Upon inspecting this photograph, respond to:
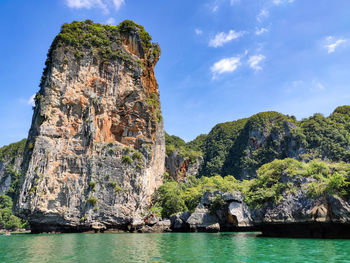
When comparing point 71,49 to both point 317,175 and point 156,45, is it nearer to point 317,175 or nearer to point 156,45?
point 156,45

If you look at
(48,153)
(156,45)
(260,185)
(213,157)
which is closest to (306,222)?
(260,185)

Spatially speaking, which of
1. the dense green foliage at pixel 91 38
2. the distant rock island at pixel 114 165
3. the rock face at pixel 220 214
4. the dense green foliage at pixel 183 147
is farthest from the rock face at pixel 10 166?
the rock face at pixel 220 214

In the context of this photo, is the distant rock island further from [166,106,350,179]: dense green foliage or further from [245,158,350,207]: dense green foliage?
[166,106,350,179]: dense green foliage

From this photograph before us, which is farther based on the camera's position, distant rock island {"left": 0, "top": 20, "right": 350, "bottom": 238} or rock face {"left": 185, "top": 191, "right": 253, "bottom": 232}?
rock face {"left": 185, "top": 191, "right": 253, "bottom": 232}

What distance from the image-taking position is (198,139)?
119250mm

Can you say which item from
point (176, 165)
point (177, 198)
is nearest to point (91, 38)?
point (177, 198)

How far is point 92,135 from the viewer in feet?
134

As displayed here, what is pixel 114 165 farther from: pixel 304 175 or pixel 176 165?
pixel 176 165

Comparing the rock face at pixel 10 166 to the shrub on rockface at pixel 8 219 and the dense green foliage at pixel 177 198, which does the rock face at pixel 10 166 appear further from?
the dense green foliage at pixel 177 198

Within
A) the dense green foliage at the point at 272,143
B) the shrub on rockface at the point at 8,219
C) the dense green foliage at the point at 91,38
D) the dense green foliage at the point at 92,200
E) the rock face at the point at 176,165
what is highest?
the dense green foliage at the point at 91,38

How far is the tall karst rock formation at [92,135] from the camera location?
3628cm

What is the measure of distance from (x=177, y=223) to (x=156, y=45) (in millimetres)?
35754

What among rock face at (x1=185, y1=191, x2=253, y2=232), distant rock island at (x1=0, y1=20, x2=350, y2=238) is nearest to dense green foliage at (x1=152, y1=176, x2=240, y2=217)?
distant rock island at (x1=0, y1=20, x2=350, y2=238)

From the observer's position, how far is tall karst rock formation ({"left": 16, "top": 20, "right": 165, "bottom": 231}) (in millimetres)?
36281
